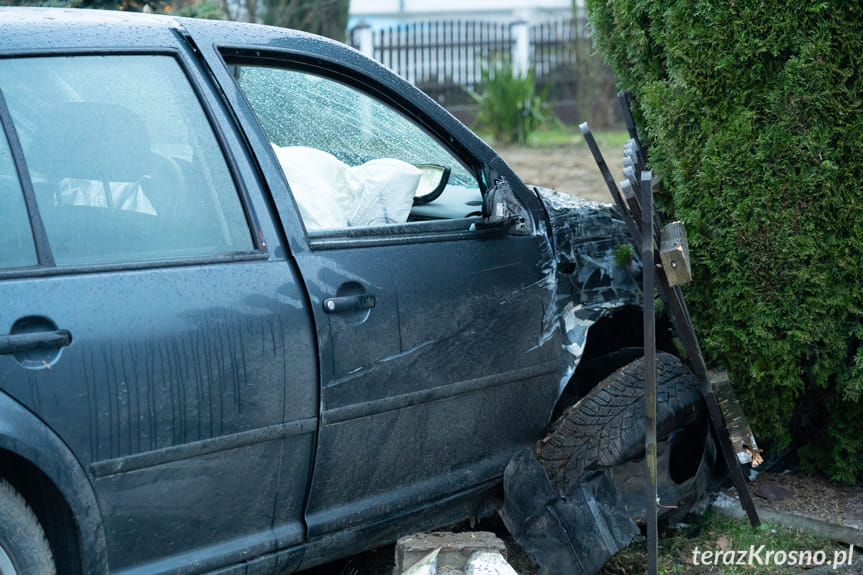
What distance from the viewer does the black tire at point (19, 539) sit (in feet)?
6.47

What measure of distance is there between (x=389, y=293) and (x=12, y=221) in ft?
3.31

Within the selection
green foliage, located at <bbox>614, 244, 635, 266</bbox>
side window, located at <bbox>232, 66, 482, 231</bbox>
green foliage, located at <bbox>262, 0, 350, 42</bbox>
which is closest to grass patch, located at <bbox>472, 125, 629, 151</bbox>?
green foliage, located at <bbox>262, 0, 350, 42</bbox>

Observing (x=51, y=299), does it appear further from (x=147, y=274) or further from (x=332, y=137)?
(x=332, y=137)

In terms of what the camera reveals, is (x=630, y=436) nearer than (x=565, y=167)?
Yes

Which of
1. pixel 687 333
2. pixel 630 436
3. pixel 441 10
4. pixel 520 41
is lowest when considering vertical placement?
pixel 630 436

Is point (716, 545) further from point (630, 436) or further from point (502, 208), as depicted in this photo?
point (502, 208)

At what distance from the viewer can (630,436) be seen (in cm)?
304

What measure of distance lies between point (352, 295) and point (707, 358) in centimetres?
163

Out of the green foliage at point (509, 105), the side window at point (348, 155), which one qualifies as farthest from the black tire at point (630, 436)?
the green foliage at point (509, 105)

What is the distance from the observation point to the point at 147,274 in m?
2.16

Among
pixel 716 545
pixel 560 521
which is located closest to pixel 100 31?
pixel 560 521

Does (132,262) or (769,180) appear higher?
(769,180)

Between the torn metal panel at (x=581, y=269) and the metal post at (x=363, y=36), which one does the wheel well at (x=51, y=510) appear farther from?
the metal post at (x=363, y=36)

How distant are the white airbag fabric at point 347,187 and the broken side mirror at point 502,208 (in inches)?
10.1
